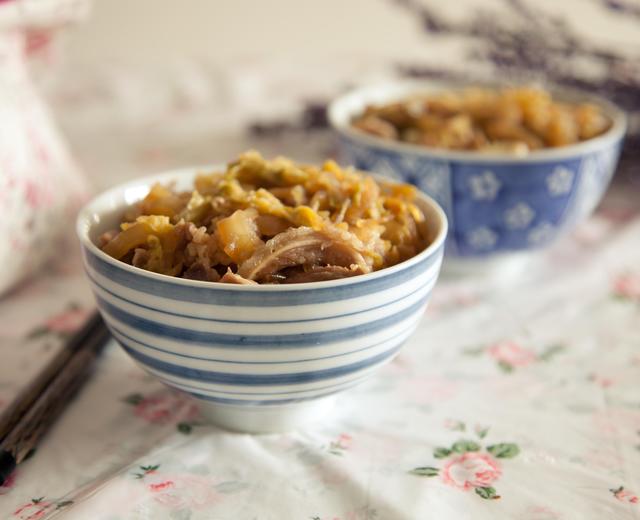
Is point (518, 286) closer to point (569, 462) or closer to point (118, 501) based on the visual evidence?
point (569, 462)

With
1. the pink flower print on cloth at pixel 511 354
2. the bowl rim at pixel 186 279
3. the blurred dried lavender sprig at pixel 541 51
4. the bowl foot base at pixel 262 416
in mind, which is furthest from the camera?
the blurred dried lavender sprig at pixel 541 51

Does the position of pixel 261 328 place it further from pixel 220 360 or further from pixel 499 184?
pixel 499 184

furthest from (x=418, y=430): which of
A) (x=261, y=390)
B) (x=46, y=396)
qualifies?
(x=46, y=396)

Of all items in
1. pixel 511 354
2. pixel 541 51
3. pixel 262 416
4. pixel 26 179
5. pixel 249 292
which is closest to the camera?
pixel 249 292

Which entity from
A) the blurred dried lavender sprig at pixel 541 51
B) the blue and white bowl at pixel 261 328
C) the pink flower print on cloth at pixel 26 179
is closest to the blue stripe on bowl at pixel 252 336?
the blue and white bowl at pixel 261 328

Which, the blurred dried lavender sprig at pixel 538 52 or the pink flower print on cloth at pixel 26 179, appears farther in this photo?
the blurred dried lavender sprig at pixel 538 52

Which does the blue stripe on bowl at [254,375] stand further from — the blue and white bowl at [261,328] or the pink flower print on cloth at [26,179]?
the pink flower print on cloth at [26,179]
